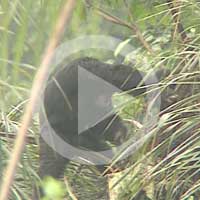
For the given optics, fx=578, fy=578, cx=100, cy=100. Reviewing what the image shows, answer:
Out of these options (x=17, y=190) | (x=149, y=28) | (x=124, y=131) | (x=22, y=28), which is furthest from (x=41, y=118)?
(x=22, y=28)

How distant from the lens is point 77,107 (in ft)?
4.14

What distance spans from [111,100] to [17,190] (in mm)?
325

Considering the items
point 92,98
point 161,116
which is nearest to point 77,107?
point 92,98

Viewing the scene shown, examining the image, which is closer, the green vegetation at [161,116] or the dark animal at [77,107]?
the green vegetation at [161,116]

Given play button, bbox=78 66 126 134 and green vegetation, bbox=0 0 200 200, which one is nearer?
green vegetation, bbox=0 0 200 200

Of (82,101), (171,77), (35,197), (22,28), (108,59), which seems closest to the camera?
(22,28)

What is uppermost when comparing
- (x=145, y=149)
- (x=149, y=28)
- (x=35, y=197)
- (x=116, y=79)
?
(x=149, y=28)

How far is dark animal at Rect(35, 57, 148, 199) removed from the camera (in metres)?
1.21

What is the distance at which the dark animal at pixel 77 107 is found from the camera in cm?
121

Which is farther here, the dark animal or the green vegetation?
the dark animal

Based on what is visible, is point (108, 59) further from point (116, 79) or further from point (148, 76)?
point (148, 76)

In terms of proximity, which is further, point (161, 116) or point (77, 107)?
point (77, 107)

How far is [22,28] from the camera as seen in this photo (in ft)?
1.16

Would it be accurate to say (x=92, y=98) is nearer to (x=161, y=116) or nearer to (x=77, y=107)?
(x=77, y=107)
